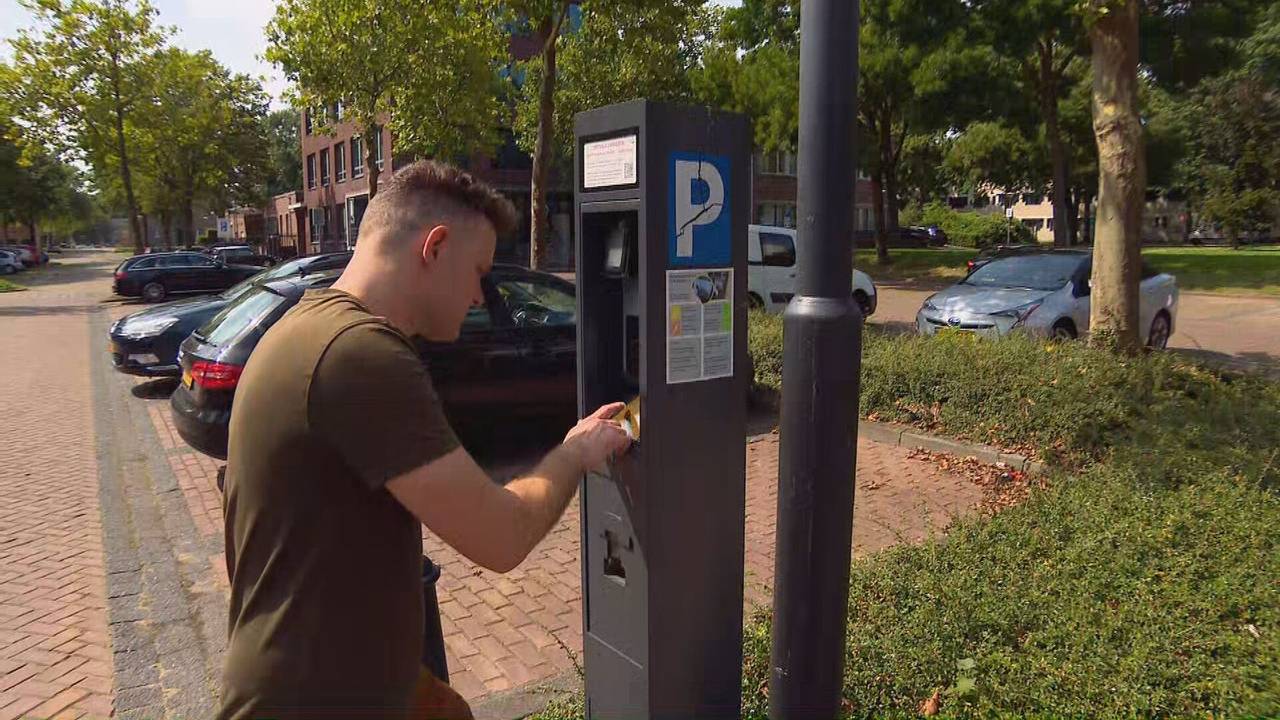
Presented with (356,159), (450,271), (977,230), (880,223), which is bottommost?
(450,271)

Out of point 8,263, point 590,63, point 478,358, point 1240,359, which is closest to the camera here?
point 478,358

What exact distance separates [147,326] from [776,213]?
41920mm

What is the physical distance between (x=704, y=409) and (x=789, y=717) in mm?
981

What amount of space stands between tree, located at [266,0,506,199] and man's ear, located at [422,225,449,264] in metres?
18.0

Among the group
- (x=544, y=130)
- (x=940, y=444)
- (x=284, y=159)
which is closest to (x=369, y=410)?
(x=940, y=444)

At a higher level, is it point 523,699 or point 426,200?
point 426,200

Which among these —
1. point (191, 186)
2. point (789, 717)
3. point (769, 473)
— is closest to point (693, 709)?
point (789, 717)

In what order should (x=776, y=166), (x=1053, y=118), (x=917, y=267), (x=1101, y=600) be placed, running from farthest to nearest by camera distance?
(x=776, y=166)
(x=917, y=267)
(x=1053, y=118)
(x=1101, y=600)

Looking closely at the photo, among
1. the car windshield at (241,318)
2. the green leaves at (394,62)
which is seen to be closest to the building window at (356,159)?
the green leaves at (394,62)

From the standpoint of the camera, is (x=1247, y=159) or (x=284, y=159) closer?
(x=1247, y=159)

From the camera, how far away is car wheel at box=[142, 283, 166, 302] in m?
24.7

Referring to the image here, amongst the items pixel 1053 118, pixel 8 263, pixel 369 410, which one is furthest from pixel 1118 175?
pixel 8 263

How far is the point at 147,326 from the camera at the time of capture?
374 inches

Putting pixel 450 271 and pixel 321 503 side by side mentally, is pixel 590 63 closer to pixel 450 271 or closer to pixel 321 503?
pixel 450 271
